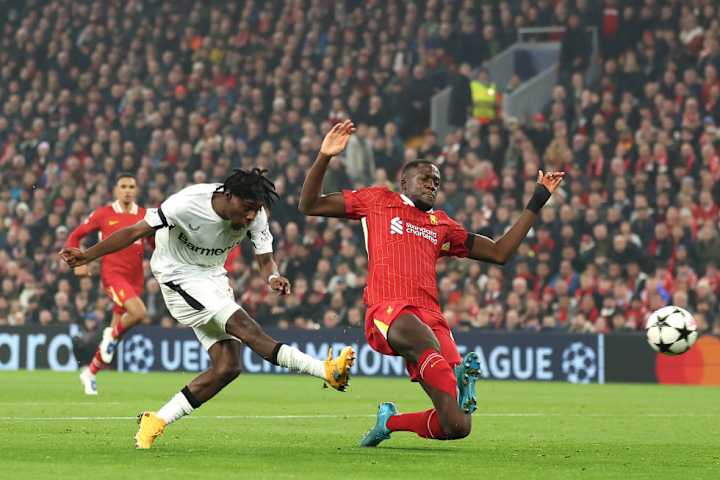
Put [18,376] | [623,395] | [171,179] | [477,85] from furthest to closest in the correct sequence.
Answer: [171,179] → [477,85] → [18,376] → [623,395]

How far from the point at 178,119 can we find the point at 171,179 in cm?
140

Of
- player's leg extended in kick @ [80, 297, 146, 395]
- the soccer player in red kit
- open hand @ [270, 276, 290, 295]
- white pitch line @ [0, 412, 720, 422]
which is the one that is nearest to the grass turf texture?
white pitch line @ [0, 412, 720, 422]

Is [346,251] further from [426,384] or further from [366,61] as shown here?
[426,384]

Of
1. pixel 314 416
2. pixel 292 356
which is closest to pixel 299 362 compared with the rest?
pixel 292 356

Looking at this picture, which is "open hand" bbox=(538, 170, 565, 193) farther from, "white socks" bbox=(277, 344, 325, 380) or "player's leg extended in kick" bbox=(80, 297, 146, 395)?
"player's leg extended in kick" bbox=(80, 297, 146, 395)

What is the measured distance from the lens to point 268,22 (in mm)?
29609

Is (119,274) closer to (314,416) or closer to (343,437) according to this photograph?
(314,416)

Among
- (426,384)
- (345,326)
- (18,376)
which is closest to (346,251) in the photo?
(345,326)

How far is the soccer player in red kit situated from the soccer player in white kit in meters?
0.47

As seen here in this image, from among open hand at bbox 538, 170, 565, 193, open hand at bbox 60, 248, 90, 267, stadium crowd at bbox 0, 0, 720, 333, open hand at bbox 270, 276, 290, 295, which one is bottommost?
open hand at bbox 270, 276, 290, 295

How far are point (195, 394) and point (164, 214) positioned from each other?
121cm

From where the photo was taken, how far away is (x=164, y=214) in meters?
9.56

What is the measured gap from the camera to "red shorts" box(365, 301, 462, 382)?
31.8ft

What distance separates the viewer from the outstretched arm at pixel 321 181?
912cm
